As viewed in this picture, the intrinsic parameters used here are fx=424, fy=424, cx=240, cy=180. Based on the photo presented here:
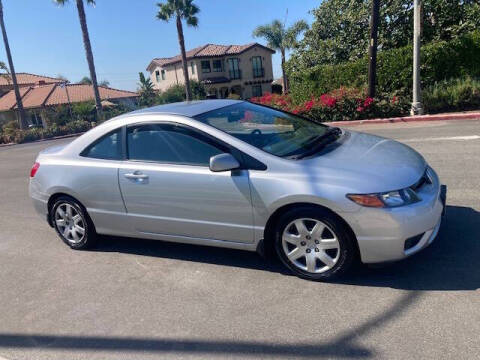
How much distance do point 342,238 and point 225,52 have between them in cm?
5179

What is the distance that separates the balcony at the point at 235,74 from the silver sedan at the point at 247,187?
4979 centimetres

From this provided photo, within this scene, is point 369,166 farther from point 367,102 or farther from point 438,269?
point 367,102

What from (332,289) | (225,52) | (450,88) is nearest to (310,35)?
(450,88)

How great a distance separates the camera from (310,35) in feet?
73.8

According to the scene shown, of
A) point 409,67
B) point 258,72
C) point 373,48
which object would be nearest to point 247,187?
point 373,48

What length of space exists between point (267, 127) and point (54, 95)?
46.2m

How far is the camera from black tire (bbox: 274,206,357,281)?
3.39 meters

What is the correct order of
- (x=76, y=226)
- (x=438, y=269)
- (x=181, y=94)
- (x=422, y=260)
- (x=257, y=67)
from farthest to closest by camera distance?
(x=257, y=67), (x=181, y=94), (x=76, y=226), (x=422, y=260), (x=438, y=269)

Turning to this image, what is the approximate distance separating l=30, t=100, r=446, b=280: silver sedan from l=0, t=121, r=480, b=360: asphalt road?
299 mm

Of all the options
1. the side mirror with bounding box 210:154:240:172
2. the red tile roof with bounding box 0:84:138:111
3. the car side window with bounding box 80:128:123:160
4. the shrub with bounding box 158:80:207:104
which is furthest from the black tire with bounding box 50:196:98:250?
the red tile roof with bounding box 0:84:138:111

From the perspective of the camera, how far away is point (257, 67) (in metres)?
A: 54.8

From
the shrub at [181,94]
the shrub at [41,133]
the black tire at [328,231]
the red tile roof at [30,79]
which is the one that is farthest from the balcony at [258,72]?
the black tire at [328,231]

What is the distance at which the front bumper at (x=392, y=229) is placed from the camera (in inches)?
127

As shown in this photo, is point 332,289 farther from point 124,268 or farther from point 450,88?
point 450,88
